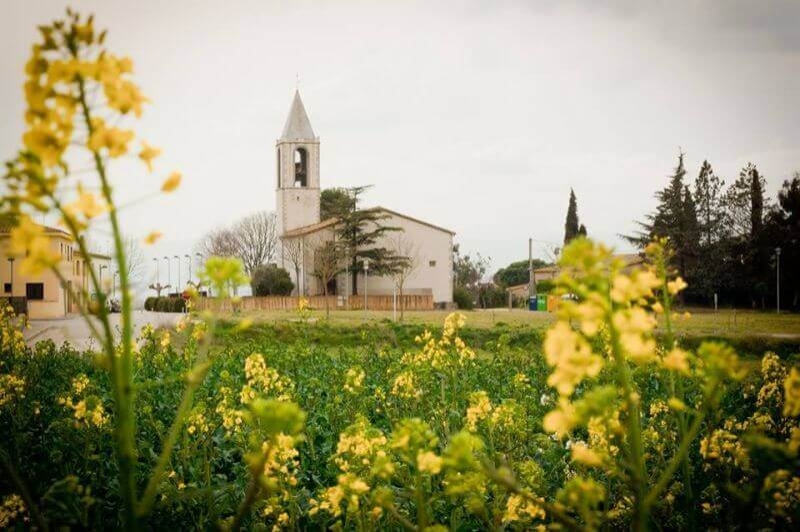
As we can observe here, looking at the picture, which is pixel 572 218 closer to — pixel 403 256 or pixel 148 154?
pixel 403 256

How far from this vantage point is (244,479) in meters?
4.07

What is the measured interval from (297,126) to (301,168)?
354 centimetres

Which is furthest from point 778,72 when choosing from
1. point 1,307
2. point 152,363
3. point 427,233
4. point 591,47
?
point 427,233

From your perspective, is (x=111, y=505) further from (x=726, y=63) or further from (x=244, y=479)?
(x=726, y=63)

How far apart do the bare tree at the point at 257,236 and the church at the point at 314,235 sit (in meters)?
8.52

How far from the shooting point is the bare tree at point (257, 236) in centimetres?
6562

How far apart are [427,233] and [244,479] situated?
5075 centimetres

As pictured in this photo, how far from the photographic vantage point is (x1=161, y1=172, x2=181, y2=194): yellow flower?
1143 mm

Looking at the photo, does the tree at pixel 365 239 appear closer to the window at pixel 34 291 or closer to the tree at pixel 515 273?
the window at pixel 34 291

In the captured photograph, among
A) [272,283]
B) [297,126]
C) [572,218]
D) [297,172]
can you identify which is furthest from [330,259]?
[572,218]

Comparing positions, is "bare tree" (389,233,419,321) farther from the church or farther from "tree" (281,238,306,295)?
"tree" (281,238,306,295)

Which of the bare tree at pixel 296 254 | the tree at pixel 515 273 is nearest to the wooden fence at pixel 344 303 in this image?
the bare tree at pixel 296 254

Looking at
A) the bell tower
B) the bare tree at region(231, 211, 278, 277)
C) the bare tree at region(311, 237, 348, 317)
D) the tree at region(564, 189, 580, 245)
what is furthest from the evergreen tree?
the bare tree at region(231, 211, 278, 277)

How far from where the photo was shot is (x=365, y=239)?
2023 inches
